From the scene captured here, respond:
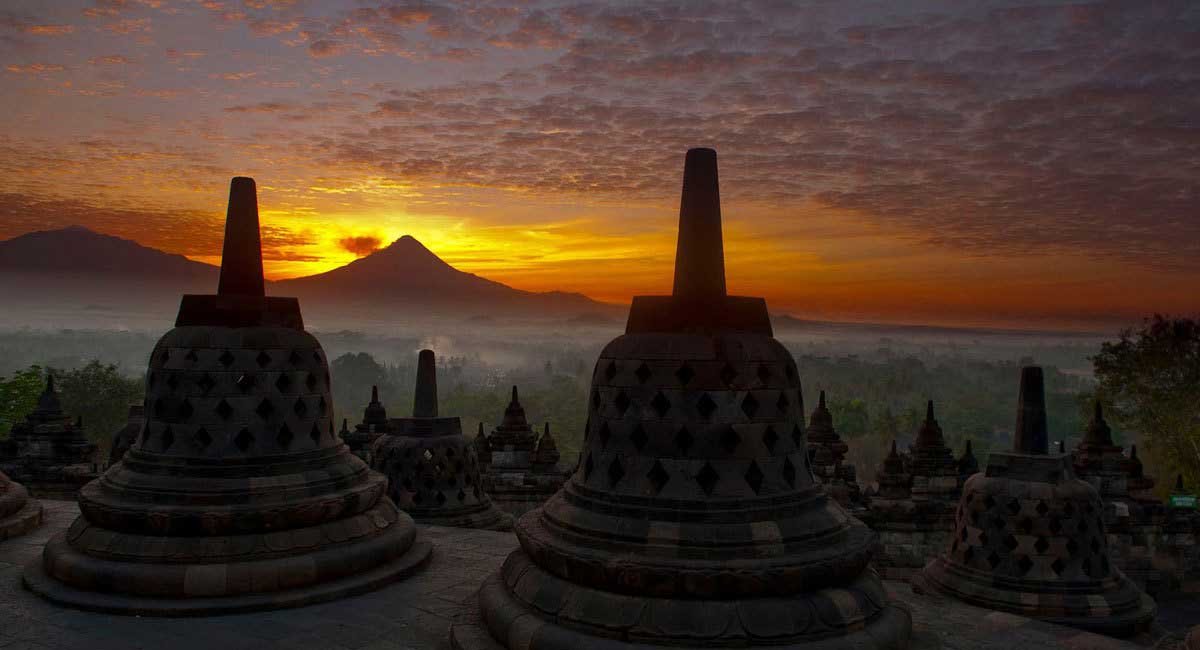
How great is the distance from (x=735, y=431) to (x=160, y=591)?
577cm

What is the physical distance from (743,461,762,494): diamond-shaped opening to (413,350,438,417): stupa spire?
10274 millimetres

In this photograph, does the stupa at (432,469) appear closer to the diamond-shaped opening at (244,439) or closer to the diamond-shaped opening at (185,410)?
the diamond-shaped opening at (244,439)

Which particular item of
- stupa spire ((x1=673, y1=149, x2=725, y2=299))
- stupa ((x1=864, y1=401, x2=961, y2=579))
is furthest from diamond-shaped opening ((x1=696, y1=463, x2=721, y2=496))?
stupa ((x1=864, y1=401, x2=961, y2=579))

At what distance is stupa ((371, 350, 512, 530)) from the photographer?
1464 centimetres

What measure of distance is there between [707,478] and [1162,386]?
138ft

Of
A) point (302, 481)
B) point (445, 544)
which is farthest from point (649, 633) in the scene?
point (445, 544)

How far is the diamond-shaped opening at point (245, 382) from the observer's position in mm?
8496

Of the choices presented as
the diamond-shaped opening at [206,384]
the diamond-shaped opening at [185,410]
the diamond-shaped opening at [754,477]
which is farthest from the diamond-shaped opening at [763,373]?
the diamond-shaped opening at [185,410]

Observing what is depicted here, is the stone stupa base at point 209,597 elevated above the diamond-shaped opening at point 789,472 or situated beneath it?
situated beneath

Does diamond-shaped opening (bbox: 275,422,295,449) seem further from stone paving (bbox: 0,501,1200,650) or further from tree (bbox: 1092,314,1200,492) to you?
tree (bbox: 1092,314,1200,492)

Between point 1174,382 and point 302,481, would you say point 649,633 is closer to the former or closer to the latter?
point 302,481

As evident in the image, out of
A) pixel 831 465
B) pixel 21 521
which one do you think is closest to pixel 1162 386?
pixel 831 465

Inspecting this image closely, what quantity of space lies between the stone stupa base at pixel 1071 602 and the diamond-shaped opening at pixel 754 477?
31.1ft

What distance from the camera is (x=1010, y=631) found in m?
6.96
